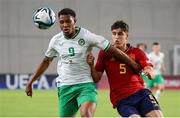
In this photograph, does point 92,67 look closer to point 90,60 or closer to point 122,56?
point 90,60

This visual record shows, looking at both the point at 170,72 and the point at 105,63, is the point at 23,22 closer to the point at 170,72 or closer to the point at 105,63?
the point at 170,72

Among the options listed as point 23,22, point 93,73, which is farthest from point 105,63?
point 23,22

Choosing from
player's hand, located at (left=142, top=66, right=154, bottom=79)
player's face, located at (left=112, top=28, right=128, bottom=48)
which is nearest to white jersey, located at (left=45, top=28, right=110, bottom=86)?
player's face, located at (left=112, top=28, right=128, bottom=48)

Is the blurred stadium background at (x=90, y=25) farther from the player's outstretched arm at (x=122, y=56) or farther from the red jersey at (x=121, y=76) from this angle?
the player's outstretched arm at (x=122, y=56)

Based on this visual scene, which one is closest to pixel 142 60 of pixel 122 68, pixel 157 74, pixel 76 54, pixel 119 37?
pixel 122 68

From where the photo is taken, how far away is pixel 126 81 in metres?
8.50

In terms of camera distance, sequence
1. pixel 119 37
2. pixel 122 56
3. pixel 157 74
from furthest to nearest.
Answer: pixel 157 74 → pixel 119 37 → pixel 122 56

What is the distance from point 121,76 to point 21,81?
22.3 m

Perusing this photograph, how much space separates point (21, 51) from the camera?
3481 cm

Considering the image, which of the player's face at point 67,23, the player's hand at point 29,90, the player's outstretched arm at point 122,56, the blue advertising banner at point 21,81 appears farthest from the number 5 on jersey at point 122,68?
the blue advertising banner at point 21,81

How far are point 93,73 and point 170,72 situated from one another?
27.1m

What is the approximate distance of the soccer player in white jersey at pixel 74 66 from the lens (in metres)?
8.76

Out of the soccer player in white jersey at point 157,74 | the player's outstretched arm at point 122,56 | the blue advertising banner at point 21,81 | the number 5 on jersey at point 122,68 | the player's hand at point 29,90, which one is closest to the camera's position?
the player's outstretched arm at point 122,56

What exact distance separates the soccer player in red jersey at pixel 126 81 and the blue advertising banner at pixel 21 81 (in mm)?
21515
